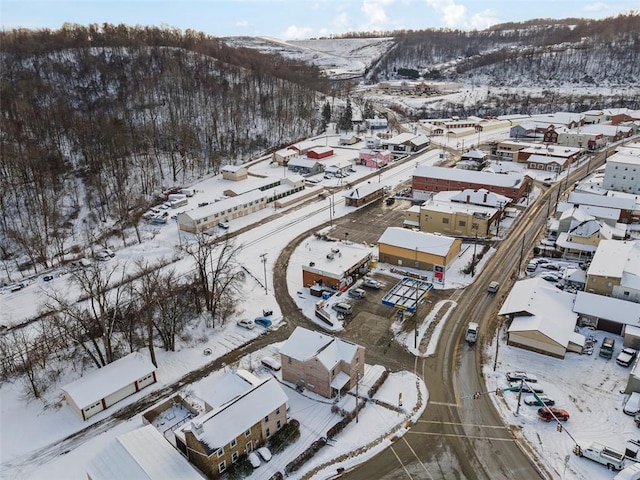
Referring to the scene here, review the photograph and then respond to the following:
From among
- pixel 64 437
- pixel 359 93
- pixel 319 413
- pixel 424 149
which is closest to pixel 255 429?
pixel 319 413

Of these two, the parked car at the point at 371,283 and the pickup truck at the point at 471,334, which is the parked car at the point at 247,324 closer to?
the parked car at the point at 371,283

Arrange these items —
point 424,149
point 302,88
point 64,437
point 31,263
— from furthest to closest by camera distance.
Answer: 1. point 302,88
2. point 424,149
3. point 31,263
4. point 64,437

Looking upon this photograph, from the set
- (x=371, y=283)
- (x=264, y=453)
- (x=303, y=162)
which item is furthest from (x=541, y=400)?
(x=303, y=162)

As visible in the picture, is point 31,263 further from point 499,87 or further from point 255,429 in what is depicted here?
point 499,87

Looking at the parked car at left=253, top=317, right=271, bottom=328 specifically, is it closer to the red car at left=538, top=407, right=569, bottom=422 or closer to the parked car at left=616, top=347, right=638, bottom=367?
the red car at left=538, top=407, right=569, bottom=422

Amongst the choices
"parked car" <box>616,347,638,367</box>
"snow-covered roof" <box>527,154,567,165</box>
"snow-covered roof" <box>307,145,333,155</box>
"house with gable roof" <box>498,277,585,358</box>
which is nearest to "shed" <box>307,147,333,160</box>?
"snow-covered roof" <box>307,145,333,155</box>

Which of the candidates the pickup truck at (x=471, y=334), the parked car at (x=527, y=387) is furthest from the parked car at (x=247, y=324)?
the parked car at (x=527, y=387)

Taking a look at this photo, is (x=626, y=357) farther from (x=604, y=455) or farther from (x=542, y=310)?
(x=604, y=455)
